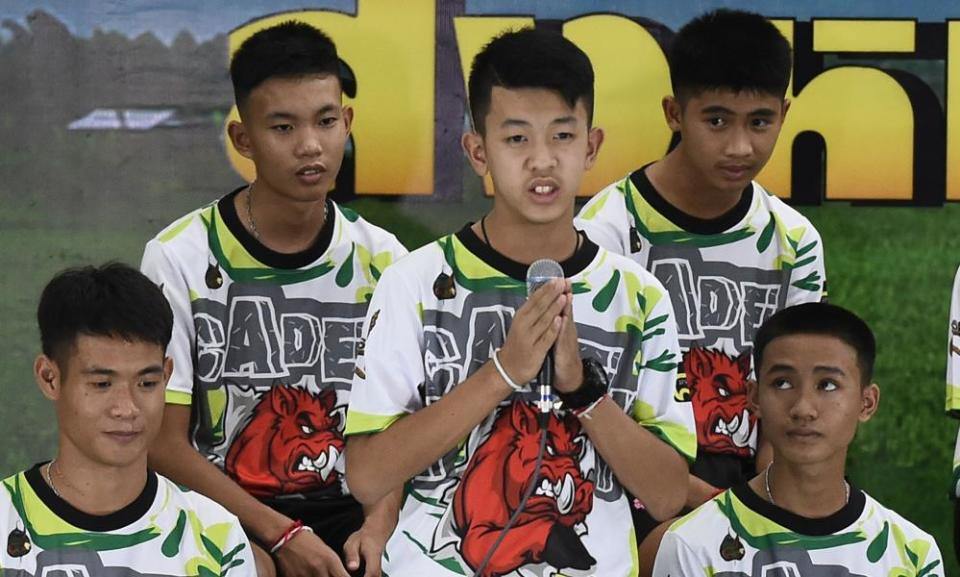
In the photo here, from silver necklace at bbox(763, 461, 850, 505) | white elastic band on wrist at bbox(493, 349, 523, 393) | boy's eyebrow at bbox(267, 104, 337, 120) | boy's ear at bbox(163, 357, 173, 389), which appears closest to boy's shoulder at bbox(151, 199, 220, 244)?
boy's eyebrow at bbox(267, 104, 337, 120)

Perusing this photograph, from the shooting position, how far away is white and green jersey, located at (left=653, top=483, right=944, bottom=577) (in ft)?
10.4

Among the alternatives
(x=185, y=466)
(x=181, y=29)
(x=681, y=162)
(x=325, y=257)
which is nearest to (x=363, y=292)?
(x=325, y=257)

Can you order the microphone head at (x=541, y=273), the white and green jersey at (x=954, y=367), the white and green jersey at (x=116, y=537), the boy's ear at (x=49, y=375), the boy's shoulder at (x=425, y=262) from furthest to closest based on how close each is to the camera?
the white and green jersey at (x=954, y=367)
the boy's ear at (x=49, y=375)
the white and green jersey at (x=116, y=537)
the boy's shoulder at (x=425, y=262)
the microphone head at (x=541, y=273)

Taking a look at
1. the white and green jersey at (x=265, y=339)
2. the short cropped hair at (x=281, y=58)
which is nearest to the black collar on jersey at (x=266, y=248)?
the white and green jersey at (x=265, y=339)

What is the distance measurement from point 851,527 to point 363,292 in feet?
3.96

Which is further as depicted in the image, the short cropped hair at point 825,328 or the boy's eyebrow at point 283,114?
the boy's eyebrow at point 283,114

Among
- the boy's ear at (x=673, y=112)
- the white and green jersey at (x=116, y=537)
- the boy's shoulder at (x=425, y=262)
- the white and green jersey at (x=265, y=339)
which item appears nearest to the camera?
the boy's shoulder at (x=425, y=262)

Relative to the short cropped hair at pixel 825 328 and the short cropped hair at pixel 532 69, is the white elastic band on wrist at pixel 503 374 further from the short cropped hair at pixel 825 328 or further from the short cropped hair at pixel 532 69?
the short cropped hair at pixel 825 328

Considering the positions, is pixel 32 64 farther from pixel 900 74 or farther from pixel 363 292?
pixel 900 74

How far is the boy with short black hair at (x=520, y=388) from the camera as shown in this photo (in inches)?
111

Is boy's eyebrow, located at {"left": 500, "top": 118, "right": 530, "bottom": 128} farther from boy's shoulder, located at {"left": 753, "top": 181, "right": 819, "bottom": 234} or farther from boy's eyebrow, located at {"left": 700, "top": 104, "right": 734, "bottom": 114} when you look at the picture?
boy's shoulder, located at {"left": 753, "top": 181, "right": 819, "bottom": 234}

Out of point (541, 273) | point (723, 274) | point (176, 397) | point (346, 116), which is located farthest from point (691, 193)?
point (176, 397)

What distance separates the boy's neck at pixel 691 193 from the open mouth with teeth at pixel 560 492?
107 centimetres

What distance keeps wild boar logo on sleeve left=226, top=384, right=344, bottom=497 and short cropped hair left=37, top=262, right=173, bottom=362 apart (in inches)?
18.0
